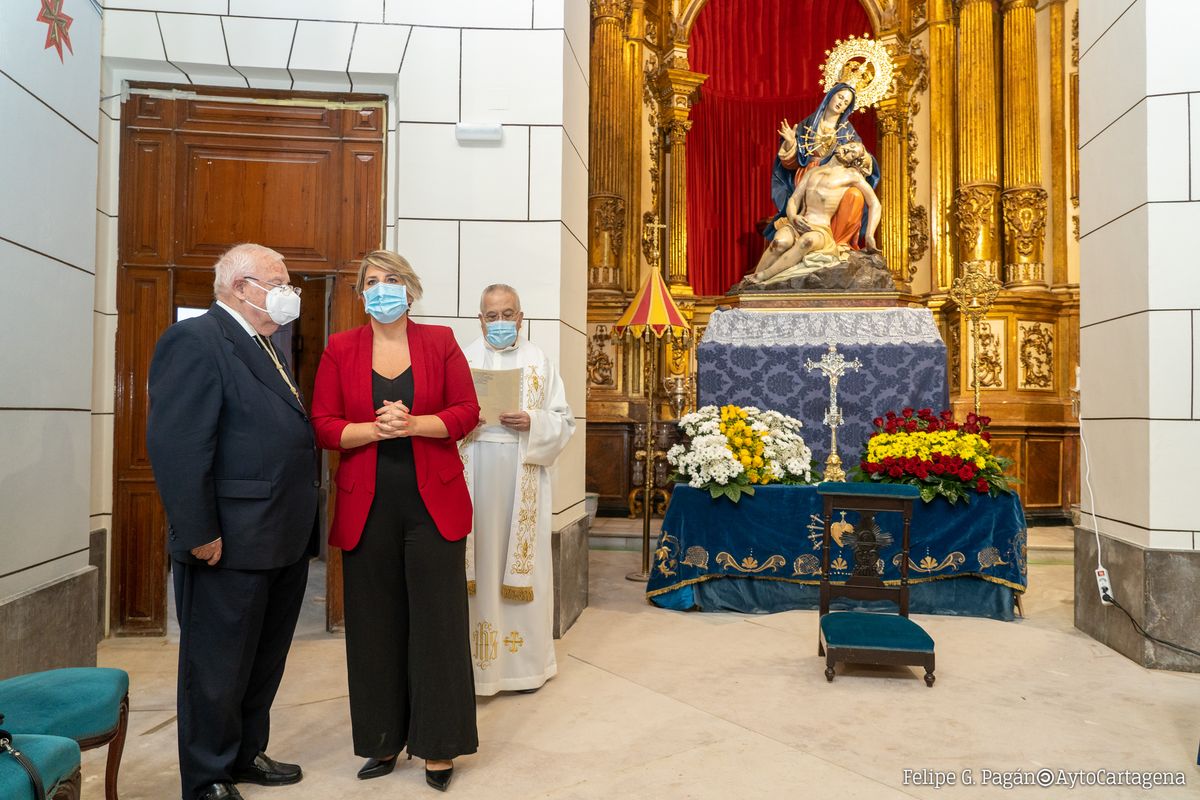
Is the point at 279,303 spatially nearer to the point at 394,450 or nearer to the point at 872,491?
the point at 394,450

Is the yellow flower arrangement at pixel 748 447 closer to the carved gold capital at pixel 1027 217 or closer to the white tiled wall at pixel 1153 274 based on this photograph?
the white tiled wall at pixel 1153 274

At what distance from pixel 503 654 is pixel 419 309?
75.8 inches

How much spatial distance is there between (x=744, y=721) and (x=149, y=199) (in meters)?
4.19

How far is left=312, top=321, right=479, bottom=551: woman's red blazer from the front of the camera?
290cm

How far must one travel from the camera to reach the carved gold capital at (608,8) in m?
10.1

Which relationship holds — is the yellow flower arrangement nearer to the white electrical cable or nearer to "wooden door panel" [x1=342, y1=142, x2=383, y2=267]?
the white electrical cable

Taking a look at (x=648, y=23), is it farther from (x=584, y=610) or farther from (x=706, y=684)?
(x=706, y=684)

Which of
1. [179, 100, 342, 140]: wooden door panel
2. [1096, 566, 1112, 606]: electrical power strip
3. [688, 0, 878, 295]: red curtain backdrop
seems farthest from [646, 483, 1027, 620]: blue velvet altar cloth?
[688, 0, 878, 295]: red curtain backdrop

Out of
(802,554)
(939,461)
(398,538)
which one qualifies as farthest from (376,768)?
(939,461)

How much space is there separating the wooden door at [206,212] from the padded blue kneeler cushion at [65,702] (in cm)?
244

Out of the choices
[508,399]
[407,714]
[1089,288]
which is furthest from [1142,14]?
[407,714]

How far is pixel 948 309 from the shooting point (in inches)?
382

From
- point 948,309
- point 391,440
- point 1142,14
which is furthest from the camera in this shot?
point 948,309

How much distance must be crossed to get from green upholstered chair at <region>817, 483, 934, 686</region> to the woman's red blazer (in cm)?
207
